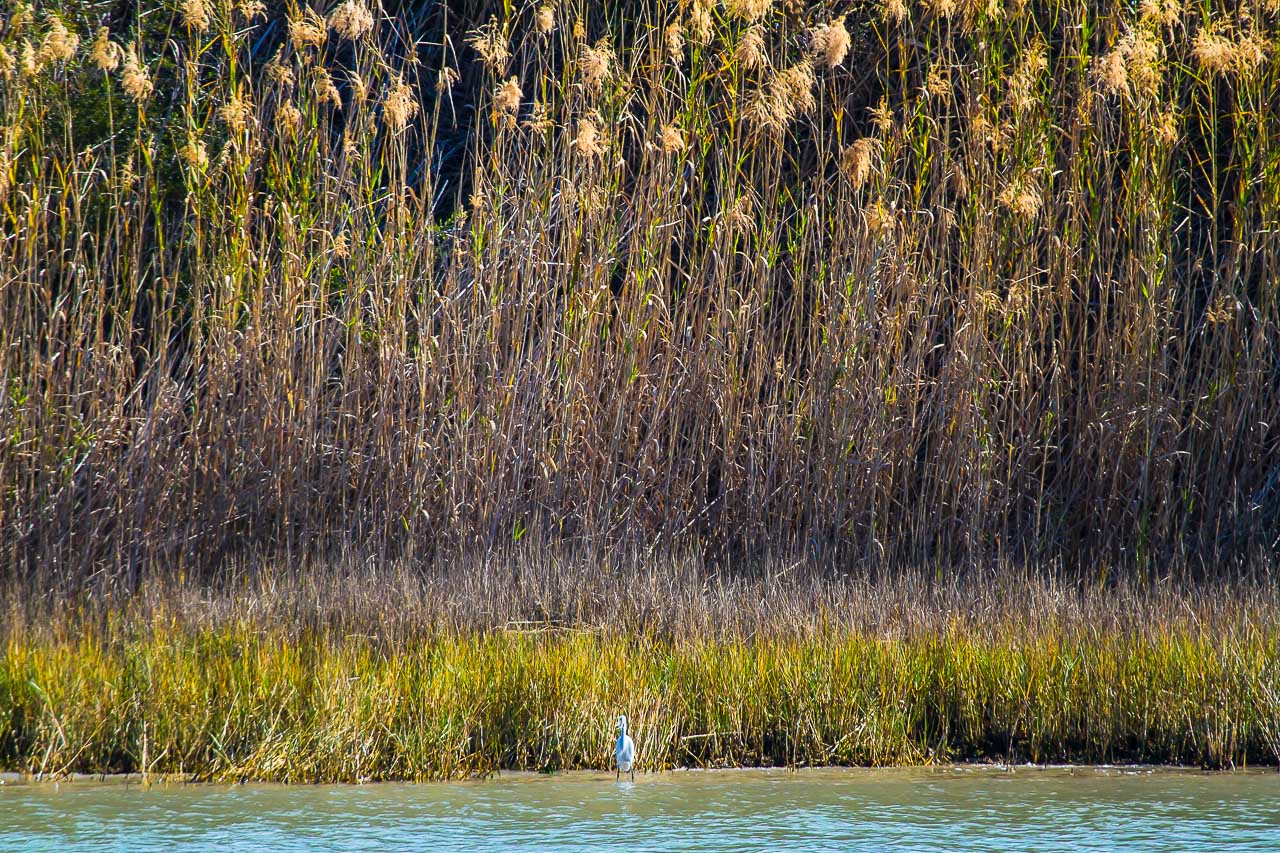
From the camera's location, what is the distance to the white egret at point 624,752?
3824 mm

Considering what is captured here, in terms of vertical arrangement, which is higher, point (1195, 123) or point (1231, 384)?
point (1195, 123)

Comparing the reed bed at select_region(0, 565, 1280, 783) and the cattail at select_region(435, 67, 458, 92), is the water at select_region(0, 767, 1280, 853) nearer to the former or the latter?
the reed bed at select_region(0, 565, 1280, 783)

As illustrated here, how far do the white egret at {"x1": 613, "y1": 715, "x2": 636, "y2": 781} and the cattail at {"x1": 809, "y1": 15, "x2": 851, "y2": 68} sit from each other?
2.97 meters

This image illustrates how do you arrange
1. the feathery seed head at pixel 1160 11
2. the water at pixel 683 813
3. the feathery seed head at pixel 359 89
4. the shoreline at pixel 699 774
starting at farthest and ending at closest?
the feathery seed head at pixel 1160 11, the feathery seed head at pixel 359 89, the shoreline at pixel 699 774, the water at pixel 683 813

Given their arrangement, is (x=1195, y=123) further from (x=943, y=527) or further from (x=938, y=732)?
(x=938, y=732)

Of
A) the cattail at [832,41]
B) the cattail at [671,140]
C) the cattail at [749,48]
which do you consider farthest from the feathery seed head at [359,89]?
the cattail at [832,41]

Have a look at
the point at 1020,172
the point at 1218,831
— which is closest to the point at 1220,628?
the point at 1218,831

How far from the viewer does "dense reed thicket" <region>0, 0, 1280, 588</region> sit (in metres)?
5.60

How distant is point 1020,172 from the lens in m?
6.00

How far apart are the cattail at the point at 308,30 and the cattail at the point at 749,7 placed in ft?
5.45

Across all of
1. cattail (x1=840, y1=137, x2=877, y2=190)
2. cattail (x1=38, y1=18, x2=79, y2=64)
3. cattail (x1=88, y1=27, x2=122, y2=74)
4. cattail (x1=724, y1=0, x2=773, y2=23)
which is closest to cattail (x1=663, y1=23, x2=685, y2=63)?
cattail (x1=724, y1=0, x2=773, y2=23)

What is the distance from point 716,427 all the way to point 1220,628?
2109mm

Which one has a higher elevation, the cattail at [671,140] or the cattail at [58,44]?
the cattail at [58,44]

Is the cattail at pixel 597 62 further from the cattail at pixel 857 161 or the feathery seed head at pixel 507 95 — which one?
the cattail at pixel 857 161
